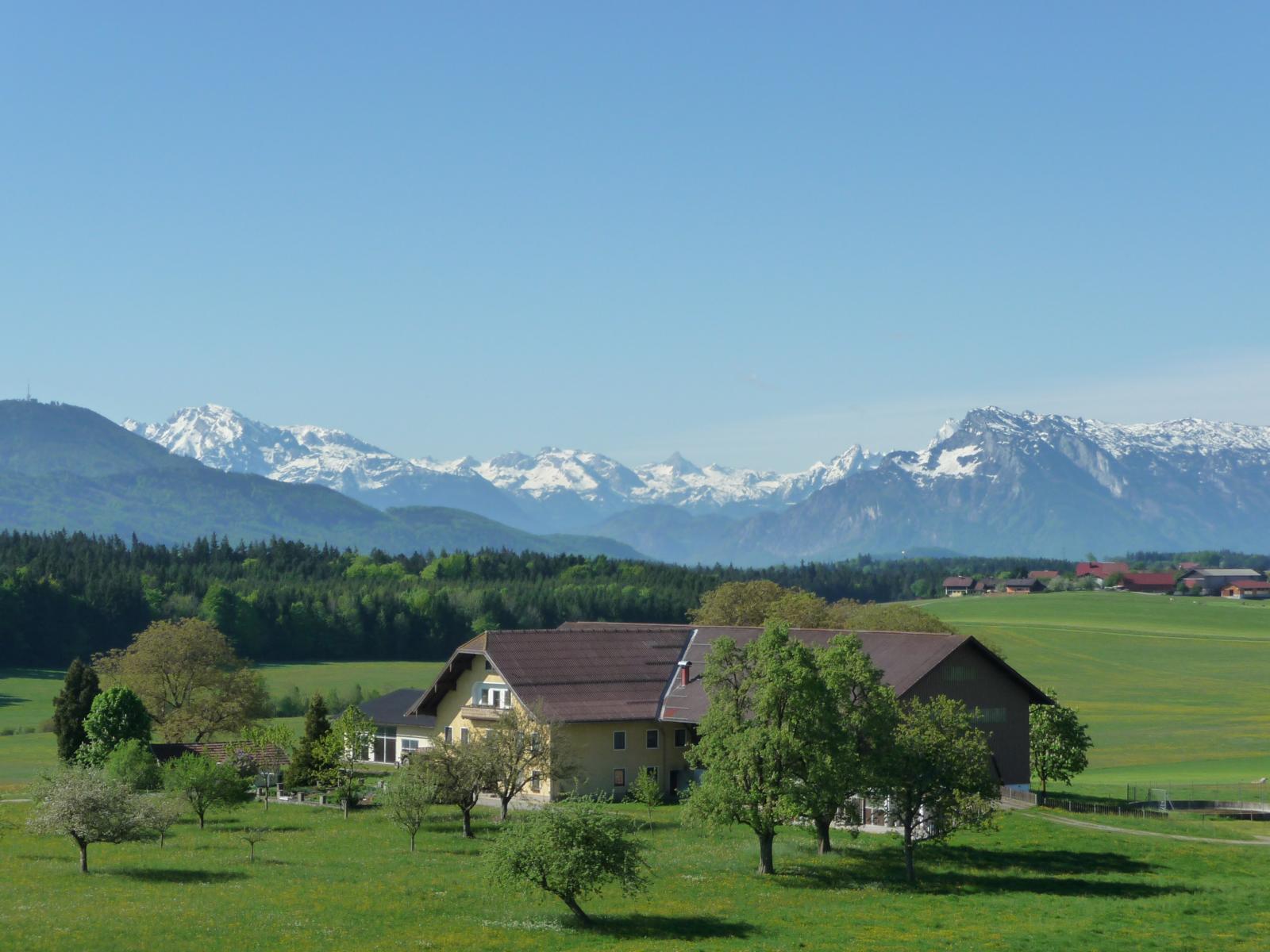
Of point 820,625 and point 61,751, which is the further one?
point 820,625

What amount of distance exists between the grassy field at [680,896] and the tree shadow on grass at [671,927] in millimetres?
99

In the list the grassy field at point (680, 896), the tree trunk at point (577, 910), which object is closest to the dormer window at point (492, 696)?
the grassy field at point (680, 896)

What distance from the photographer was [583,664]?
78312mm

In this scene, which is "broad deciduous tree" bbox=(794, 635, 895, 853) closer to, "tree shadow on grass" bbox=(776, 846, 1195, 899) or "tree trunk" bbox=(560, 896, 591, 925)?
"tree shadow on grass" bbox=(776, 846, 1195, 899)

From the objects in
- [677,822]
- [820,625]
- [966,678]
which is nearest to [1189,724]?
[820,625]

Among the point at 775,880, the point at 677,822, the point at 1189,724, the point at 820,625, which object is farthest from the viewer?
the point at 1189,724

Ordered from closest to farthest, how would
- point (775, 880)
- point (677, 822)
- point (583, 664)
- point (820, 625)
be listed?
point (775, 880) < point (677, 822) < point (583, 664) < point (820, 625)

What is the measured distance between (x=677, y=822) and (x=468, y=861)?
14.1 m

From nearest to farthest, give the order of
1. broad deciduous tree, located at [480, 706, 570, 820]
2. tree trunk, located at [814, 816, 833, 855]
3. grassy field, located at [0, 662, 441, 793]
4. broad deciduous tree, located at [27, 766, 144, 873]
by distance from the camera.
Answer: broad deciduous tree, located at [27, 766, 144, 873] < tree trunk, located at [814, 816, 833, 855] < broad deciduous tree, located at [480, 706, 570, 820] < grassy field, located at [0, 662, 441, 793]

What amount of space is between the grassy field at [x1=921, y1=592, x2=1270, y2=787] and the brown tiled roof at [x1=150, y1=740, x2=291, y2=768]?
151ft

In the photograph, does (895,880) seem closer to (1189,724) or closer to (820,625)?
(820,625)

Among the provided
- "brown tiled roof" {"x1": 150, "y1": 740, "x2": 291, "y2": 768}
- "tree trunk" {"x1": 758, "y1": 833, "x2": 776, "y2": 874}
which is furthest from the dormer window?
"tree trunk" {"x1": 758, "y1": 833, "x2": 776, "y2": 874}

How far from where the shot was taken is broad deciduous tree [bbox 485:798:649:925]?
43.3 m

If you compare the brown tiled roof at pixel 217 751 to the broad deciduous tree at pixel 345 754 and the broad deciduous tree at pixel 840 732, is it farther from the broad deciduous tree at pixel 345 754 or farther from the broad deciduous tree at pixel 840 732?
the broad deciduous tree at pixel 840 732
